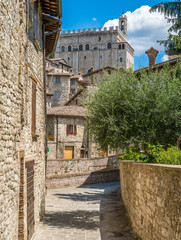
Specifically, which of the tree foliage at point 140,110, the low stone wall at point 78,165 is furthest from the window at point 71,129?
the tree foliage at point 140,110

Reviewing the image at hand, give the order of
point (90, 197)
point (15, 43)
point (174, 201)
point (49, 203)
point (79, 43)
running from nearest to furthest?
point (174, 201) < point (15, 43) < point (49, 203) < point (90, 197) < point (79, 43)

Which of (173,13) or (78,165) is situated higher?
(173,13)

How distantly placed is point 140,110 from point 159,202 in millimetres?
5265

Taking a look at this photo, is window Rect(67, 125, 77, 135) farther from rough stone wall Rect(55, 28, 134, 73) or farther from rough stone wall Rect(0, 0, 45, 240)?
rough stone wall Rect(55, 28, 134, 73)

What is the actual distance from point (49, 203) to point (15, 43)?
11.3 meters

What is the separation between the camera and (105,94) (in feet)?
37.0

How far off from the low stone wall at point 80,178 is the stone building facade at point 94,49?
61837 millimetres

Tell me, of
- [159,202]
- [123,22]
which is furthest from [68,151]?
[123,22]

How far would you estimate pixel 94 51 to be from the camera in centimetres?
8750

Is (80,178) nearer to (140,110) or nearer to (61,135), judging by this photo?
(61,135)

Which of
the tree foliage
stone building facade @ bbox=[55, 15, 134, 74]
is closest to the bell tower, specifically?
stone building facade @ bbox=[55, 15, 134, 74]

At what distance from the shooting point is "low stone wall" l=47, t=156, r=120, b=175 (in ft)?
75.9

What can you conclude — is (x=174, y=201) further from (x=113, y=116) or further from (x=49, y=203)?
(x=49, y=203)

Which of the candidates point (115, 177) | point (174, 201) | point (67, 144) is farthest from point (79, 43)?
point (174, 201)
